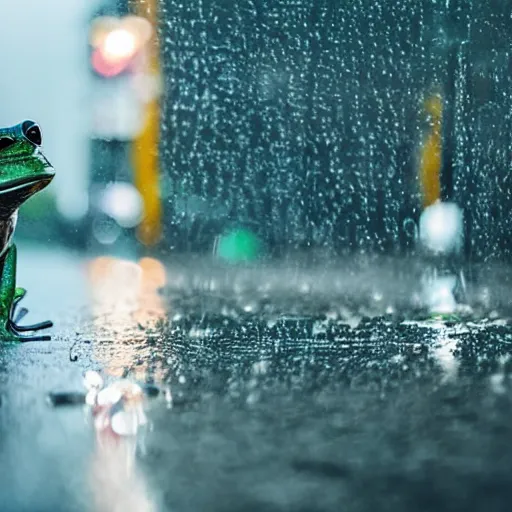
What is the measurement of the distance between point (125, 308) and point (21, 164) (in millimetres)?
966

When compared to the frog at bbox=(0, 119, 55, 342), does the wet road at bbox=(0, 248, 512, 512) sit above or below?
below

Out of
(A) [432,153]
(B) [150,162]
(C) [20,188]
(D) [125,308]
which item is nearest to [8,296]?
(C) [20,188]

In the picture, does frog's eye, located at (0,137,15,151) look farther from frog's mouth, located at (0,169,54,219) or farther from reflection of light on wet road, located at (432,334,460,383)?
reflection of light on wet road, located at (432,334,460,383)

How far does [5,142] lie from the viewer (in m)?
1.57

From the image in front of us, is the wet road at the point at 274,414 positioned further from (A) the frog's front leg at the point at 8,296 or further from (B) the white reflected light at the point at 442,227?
(B) the white reflected light at the point at 442,227

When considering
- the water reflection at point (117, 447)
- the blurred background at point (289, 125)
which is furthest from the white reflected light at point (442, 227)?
the water reflection at point (117, 447)

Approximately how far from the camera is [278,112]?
468 centimetres

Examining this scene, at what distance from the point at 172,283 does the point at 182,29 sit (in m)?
2.01

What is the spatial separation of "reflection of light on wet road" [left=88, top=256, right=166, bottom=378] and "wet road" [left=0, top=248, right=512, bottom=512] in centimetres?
1

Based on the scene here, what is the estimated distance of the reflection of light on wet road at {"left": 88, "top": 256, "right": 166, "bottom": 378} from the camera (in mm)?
1594

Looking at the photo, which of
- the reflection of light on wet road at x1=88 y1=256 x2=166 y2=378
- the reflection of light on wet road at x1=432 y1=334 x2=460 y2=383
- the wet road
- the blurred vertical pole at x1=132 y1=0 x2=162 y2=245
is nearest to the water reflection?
the wet road

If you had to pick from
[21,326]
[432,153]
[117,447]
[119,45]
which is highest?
[119,45]

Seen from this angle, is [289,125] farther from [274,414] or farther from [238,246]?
[274,414]

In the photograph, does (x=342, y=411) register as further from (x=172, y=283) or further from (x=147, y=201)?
(x=147, y=201)
